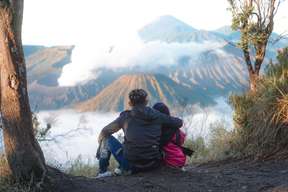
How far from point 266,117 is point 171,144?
2127 millimetres

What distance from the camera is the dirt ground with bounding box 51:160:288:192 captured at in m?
6.53

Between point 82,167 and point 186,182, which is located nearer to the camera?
point 186,182

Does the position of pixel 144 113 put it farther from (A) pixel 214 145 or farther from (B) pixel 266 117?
(A) pixel 214 145

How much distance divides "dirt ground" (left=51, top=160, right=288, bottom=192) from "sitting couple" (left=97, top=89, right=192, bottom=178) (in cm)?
20

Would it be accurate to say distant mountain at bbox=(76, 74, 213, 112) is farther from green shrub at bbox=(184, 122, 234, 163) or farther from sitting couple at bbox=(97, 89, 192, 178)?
sitting couple at bbox=(97, 89, 192, 178)

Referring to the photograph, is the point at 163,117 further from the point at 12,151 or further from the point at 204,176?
the point at 12,151

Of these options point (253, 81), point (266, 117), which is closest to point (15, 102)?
point (266, 117)

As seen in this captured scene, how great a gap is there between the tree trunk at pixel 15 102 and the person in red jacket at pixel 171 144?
2.18 metres

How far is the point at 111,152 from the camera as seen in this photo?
7703mm

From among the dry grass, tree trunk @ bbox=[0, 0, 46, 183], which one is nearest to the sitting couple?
tree trunk @ bbox=[0, 0, 46, 183]

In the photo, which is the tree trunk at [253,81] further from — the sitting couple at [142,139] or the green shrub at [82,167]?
the green shrub at [82,167]

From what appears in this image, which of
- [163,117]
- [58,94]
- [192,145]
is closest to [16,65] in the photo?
[163,117]

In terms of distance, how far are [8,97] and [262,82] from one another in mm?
5509

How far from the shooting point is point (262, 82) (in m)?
9.99
